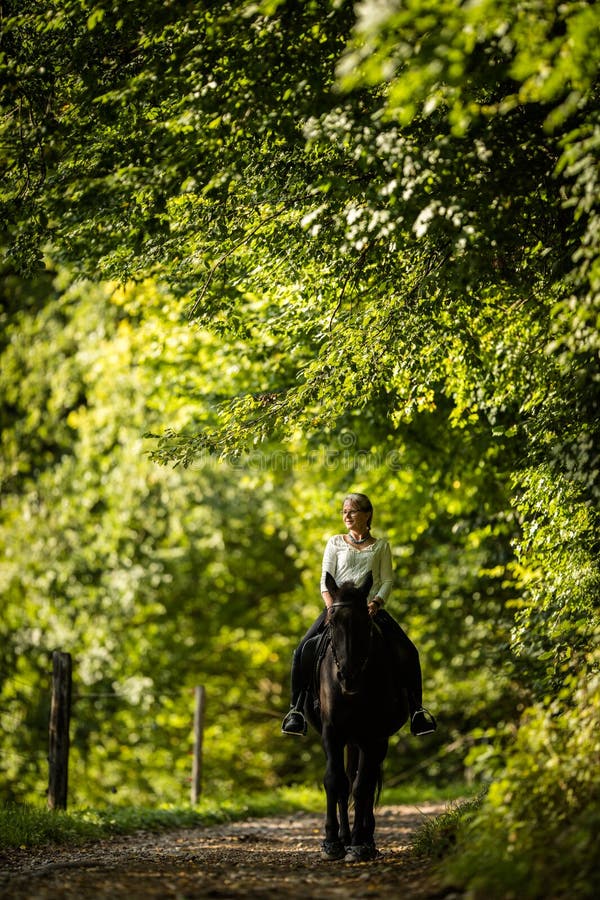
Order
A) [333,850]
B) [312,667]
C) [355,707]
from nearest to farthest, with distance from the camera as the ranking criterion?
[355,707]
[333,850]
[312,667]

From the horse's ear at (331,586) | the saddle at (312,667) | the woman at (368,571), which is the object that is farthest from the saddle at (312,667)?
the horse's ear at (331,586)

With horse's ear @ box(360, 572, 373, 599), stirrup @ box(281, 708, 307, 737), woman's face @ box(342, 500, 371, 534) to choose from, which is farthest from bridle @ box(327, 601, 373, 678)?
stirrup @ box(281, 708, 307, 737)

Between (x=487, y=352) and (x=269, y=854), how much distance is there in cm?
527

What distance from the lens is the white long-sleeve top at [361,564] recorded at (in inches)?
313

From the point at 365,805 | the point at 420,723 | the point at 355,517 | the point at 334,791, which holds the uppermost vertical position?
the point at 355,517

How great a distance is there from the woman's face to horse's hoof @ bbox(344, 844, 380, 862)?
252cm

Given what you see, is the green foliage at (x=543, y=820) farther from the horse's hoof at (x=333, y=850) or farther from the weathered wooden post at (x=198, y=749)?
the weathered wooden post at (x=198, y=749)

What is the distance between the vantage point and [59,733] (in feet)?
36.9

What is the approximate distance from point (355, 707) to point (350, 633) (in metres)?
0.76

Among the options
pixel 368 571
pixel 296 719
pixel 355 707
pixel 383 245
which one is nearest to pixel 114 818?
pixel 296 719

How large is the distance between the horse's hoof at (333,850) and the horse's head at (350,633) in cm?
142

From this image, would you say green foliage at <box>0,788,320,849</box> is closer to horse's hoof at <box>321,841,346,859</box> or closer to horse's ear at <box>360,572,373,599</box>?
horse's hoof at <box>321,841,346,859</box>

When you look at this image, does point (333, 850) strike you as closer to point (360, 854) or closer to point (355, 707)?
point (360, 854)

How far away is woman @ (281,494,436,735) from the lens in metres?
7.98
